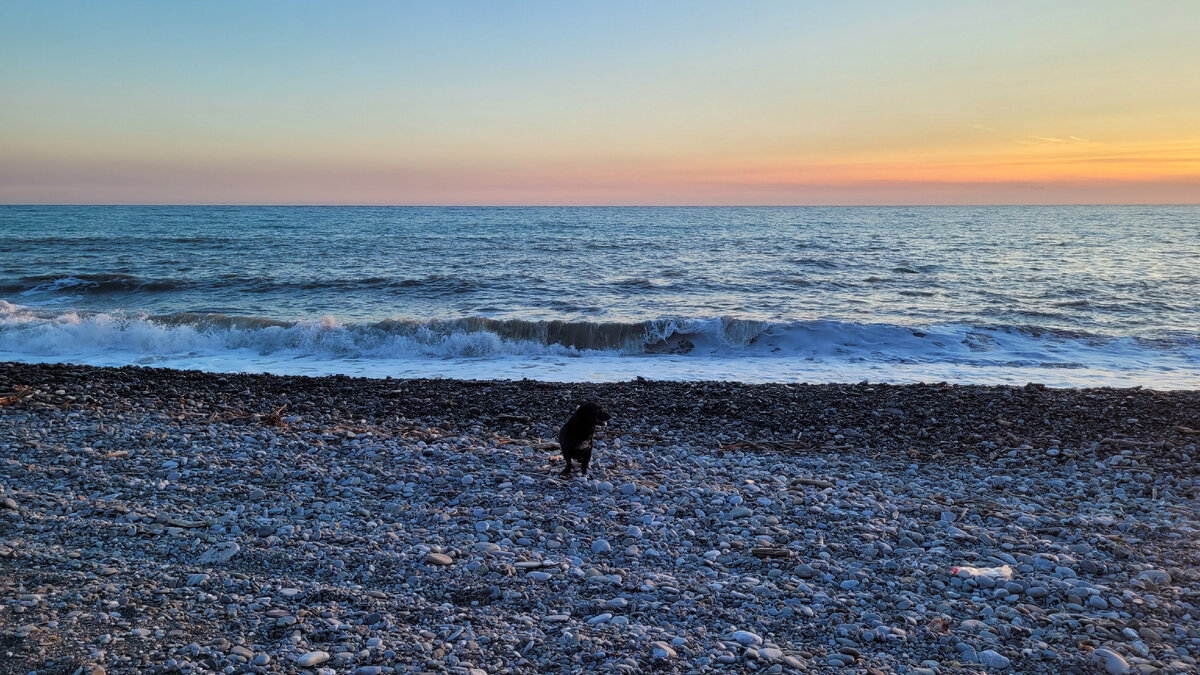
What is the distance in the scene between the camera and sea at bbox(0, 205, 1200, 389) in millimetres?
14993

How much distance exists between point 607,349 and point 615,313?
3.16 meters

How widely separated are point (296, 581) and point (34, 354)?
15.4 m

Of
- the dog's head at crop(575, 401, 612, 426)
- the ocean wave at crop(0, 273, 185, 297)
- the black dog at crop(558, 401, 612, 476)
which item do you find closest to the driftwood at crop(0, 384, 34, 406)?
the black dog at crop(558, 401, 612, 476)

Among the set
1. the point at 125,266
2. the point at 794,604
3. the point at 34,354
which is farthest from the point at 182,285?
the point at 794,604

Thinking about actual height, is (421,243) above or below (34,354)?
above

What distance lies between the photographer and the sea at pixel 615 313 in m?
15.0

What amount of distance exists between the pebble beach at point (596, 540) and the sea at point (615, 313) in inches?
194

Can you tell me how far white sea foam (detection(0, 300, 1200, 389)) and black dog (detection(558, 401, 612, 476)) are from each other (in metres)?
6.50

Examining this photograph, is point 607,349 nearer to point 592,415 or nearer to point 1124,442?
point 592,415

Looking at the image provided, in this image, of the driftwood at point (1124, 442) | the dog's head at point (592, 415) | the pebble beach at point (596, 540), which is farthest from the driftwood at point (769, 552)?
the driftwood at point (1124, 442)

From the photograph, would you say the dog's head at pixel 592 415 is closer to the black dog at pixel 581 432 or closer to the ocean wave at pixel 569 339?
the black dog at pixel 581 432

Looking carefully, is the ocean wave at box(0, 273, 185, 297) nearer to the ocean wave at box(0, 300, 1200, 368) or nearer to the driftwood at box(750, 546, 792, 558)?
the ocean wave at box(0, 300, 1200, 368)

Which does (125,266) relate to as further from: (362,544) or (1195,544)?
(1195,544)

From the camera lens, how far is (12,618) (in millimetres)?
4125
